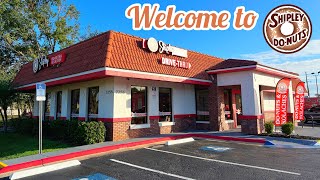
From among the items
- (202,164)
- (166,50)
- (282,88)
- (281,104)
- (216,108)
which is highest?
(166,50)

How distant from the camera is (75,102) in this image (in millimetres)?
15789

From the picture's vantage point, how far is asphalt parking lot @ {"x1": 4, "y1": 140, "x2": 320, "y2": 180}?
6.98 m

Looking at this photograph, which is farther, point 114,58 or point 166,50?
point 166,50

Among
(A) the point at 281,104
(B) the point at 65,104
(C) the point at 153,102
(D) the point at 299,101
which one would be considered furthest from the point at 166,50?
(D) the point at 299,101

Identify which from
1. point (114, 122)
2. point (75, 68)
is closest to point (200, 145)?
point (114, 122)

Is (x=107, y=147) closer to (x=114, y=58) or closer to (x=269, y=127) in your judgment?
(x=114, y=58)

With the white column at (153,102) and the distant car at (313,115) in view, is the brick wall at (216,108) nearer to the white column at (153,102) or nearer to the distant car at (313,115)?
the white column at (153,102)

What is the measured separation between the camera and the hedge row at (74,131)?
11562mm

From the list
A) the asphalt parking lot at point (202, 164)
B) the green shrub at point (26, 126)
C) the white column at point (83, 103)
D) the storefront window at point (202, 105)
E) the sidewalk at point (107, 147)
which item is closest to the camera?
the asphalt parking lot at point (202, 164)

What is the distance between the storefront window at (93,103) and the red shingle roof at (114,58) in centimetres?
156

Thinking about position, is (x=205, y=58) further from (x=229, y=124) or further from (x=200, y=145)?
(x=200, y=145)

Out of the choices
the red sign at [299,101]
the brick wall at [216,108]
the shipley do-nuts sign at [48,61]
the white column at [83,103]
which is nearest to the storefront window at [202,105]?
the brick wall at [216,108]

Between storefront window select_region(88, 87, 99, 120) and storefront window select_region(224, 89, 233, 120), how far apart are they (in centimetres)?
903

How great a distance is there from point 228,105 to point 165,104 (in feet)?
16.9
